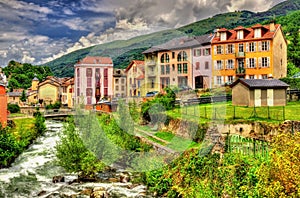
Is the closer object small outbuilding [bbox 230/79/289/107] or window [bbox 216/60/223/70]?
small outbuilding [bbox 230/79/289/107]

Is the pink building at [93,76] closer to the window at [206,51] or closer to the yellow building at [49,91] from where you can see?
the window at [206,51]

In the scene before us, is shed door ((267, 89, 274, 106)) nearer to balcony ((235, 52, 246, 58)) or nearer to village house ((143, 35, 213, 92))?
village house ((143, 35, 213, 92))

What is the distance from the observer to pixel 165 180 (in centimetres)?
2027

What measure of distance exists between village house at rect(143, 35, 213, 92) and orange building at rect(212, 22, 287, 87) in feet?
7.50

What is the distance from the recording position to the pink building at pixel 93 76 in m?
21.2

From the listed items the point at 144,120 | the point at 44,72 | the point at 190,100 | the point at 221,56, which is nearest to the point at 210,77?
the point at 221,56

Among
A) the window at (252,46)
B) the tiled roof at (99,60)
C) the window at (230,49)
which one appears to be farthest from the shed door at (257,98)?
the window at (230,49)

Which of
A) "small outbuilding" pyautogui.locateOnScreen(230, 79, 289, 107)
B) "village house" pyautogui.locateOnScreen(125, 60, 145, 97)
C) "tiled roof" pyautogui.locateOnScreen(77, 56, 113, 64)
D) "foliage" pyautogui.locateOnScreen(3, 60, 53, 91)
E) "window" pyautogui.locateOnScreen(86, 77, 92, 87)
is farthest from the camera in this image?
"foliage" pyautogui.locateOnScreen(3, 60, 53, 91)

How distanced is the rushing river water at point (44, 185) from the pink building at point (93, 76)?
5.81 m

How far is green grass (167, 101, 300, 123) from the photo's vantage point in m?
23.6

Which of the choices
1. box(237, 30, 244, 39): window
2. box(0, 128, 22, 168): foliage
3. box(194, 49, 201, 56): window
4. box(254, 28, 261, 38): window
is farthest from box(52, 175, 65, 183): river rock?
box(254, 28, 261, 38): window

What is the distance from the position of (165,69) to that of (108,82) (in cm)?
680

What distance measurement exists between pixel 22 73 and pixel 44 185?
324ft

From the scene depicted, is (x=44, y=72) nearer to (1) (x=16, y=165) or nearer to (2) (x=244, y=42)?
(2) (x=244, y=42)
